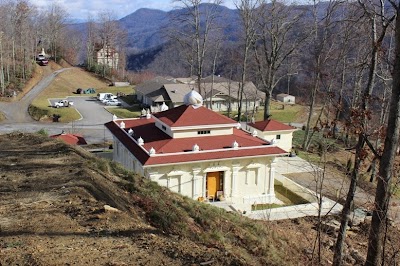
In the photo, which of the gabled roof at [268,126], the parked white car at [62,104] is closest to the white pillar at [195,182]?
the gabled roof at [268,126]

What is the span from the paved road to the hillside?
803 inches

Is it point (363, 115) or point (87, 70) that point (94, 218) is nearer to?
point (363, 115)

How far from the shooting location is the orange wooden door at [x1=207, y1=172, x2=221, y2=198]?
20.3m

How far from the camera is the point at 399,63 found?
8.53m

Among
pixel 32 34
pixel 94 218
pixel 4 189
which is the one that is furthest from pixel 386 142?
pixel 32 34

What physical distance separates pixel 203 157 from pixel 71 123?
26.6 metres

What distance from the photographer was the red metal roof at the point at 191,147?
19.3 m

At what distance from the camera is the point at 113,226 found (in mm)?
9391

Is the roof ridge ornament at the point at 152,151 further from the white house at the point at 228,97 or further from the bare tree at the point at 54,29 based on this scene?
the bare tree at the point at 54,29

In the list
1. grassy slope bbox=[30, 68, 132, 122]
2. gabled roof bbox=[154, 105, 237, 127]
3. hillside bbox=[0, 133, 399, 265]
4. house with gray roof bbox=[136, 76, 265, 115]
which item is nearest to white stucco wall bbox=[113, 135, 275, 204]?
gabled roof bbox=[154, 105, 237, 127]

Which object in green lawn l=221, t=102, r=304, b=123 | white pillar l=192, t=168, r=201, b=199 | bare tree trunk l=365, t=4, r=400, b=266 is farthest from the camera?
green lawn l=221, t=102, r=304, b=123

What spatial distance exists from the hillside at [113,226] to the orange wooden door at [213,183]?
392cm

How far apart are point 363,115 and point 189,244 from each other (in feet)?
15.5

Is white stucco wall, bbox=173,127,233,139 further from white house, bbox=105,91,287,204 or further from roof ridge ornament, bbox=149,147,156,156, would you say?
roof ridge ornament, bbox=149,147,156,156
